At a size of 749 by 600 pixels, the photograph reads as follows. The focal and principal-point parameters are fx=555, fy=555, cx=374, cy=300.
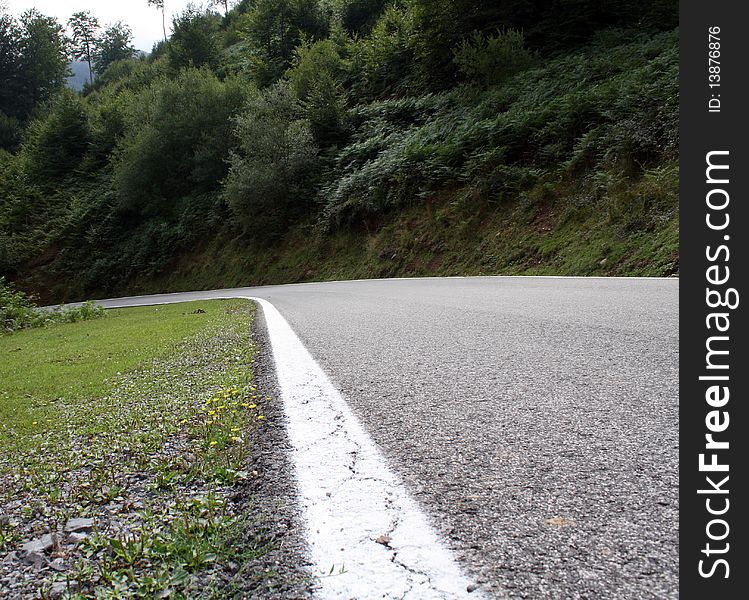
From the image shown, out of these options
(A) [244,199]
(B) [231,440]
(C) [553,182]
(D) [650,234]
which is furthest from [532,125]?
(B) [231,440]

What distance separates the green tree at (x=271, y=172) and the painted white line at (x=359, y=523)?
2729 cm

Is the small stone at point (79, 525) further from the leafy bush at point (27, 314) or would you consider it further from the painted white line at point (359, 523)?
the leafy bush at point (27, 314)

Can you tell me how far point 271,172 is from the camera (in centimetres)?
2839

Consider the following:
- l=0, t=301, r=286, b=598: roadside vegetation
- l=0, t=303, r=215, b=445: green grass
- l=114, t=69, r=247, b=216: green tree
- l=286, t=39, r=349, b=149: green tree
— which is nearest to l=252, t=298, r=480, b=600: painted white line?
l=0, t=301, r=286, b=598: roadside vegetation

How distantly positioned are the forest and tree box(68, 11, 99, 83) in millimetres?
56760

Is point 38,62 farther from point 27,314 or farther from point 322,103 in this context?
point 27,314

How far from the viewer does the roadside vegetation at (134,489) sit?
1.33 meters

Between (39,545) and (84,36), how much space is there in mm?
116313

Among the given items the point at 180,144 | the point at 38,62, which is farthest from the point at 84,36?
the point at 180,144

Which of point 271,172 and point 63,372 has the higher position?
point 271,172

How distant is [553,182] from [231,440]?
1719cm

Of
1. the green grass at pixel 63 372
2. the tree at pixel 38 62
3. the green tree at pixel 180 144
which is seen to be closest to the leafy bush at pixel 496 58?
the green tree at pixel 180 144

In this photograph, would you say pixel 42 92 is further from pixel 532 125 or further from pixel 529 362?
pixel 529 362

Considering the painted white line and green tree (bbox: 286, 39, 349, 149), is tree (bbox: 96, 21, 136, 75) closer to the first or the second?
green tree (bbox: 286, 39, 349, 149)
